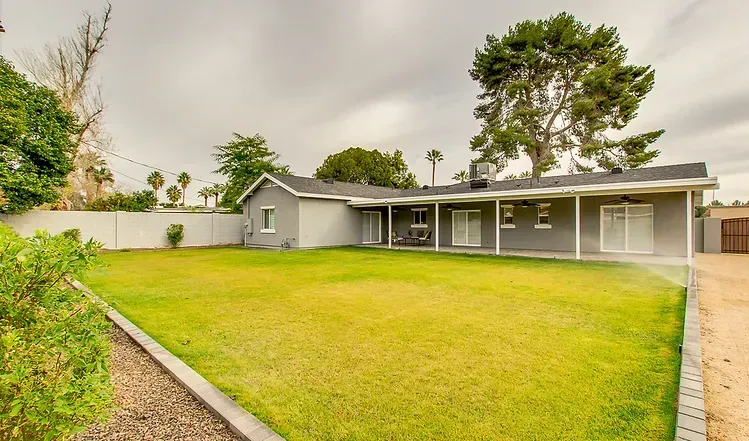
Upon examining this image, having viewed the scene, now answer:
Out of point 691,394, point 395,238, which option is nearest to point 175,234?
point 395,238

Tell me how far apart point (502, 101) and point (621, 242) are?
15937mm

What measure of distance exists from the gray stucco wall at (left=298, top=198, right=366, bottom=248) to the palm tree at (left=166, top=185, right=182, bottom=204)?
37.7m

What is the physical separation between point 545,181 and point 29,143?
22.4m

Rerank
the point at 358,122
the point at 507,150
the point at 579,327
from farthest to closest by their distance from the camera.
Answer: the point at 507,150 → the point at 358,122 → the point at 579,327

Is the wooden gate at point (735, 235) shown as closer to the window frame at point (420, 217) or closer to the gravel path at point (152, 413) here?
the window frame at point (420, 217)

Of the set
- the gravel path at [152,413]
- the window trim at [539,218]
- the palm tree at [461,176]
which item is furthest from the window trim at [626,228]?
the palm tree at [461,176]

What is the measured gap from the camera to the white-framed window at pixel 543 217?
47.3 feet

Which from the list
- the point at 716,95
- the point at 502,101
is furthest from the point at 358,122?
the point at 716,95

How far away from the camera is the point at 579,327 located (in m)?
4.50

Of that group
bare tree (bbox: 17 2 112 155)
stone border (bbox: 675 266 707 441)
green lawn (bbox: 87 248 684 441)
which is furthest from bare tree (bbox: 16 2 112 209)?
stone border (bbox: 675 266 707 441)

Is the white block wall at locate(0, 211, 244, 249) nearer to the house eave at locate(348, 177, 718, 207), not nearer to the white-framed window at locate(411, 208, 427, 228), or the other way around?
the white-framed window at locate(411, 208, 427, 228)

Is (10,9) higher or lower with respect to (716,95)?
higher

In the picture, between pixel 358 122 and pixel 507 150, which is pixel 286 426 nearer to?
pixel 358 122

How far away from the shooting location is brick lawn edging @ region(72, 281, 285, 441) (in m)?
2.24
